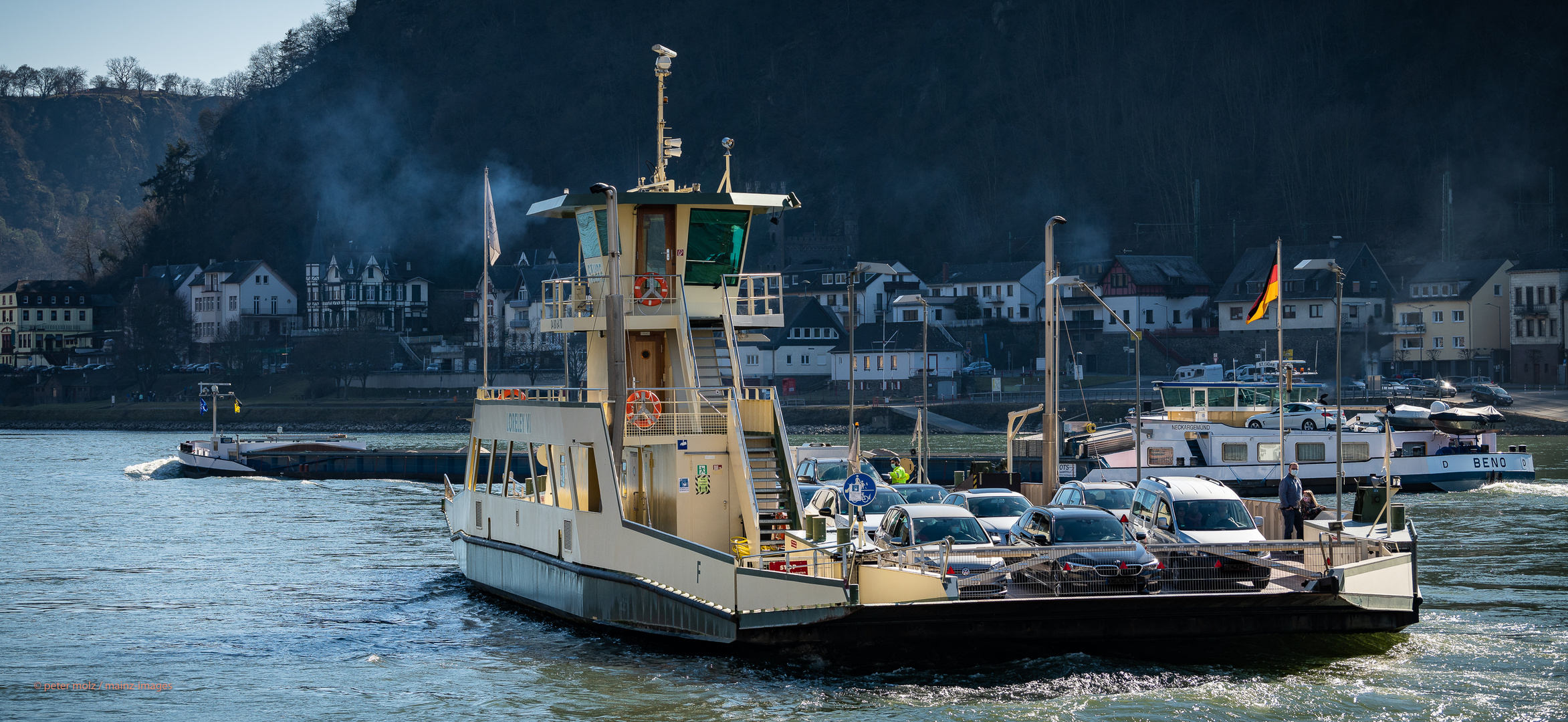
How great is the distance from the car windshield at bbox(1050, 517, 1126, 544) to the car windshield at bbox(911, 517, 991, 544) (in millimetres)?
1264

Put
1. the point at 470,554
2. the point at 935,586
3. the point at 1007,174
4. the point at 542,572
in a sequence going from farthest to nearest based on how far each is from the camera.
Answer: the point at 1007,174, the point at 470,554, the point at 542,572, the point at 935,586

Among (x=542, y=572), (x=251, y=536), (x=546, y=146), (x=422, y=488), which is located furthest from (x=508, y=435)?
(x=546, y=146)

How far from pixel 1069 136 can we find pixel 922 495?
141 m

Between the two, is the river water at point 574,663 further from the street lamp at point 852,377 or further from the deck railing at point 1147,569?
the street lamp at point 852,377

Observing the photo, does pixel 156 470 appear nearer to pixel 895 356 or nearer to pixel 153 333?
pixel 895 356

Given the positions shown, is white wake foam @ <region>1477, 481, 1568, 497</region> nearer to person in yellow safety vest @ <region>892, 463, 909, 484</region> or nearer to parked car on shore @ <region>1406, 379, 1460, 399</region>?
person in yellow safety vest @ <region>892, 463, 909, 484</region>

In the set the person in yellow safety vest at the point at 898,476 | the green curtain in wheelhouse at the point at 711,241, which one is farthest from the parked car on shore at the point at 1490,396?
the green curtain in wheelhouse at the point at 711,241

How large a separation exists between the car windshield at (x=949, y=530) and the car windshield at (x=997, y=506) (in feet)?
15.5

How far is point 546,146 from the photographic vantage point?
198250 millimetres

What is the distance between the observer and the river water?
65.1 ft

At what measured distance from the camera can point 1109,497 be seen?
29828 mm

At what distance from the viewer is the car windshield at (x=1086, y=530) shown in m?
22.6

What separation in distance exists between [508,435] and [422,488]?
3655cm

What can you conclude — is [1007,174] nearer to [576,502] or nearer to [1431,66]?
[1431,66]
